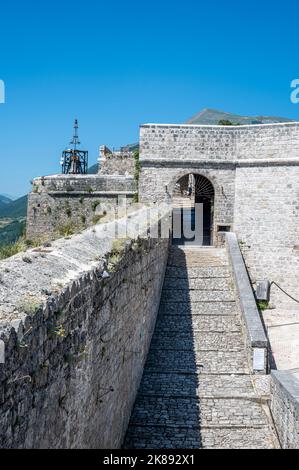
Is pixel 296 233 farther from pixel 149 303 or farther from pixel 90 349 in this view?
pixel 90 349

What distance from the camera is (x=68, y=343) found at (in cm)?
420

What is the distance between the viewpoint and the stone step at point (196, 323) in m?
11.4

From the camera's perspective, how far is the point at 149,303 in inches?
406

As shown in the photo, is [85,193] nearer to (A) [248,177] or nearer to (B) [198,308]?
(A) [248,177]

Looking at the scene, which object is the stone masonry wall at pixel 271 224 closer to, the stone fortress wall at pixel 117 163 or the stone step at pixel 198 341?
the stone step at pixel 198 341

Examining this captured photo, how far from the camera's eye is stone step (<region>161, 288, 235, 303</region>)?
12.7 metres

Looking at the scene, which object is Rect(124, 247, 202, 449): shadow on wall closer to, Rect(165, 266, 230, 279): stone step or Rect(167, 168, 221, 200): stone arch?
Rect(165, 266, 230, 279): stone step

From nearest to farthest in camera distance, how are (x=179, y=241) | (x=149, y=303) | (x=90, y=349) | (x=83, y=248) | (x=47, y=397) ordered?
(x=47, y=397) < (x=90, y=349) < (x=83, y=248) < (x=149, y=303) < (x=179, y=241)

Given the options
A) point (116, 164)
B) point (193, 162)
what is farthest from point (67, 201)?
point (193, 162)

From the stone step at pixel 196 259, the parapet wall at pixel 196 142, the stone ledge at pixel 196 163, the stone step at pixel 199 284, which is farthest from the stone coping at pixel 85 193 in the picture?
the stone step at pixel 199 284

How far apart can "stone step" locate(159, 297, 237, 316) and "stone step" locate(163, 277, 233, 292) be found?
0.77 m

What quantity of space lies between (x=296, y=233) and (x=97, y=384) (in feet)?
39.4

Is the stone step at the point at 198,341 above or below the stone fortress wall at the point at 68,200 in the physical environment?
below
